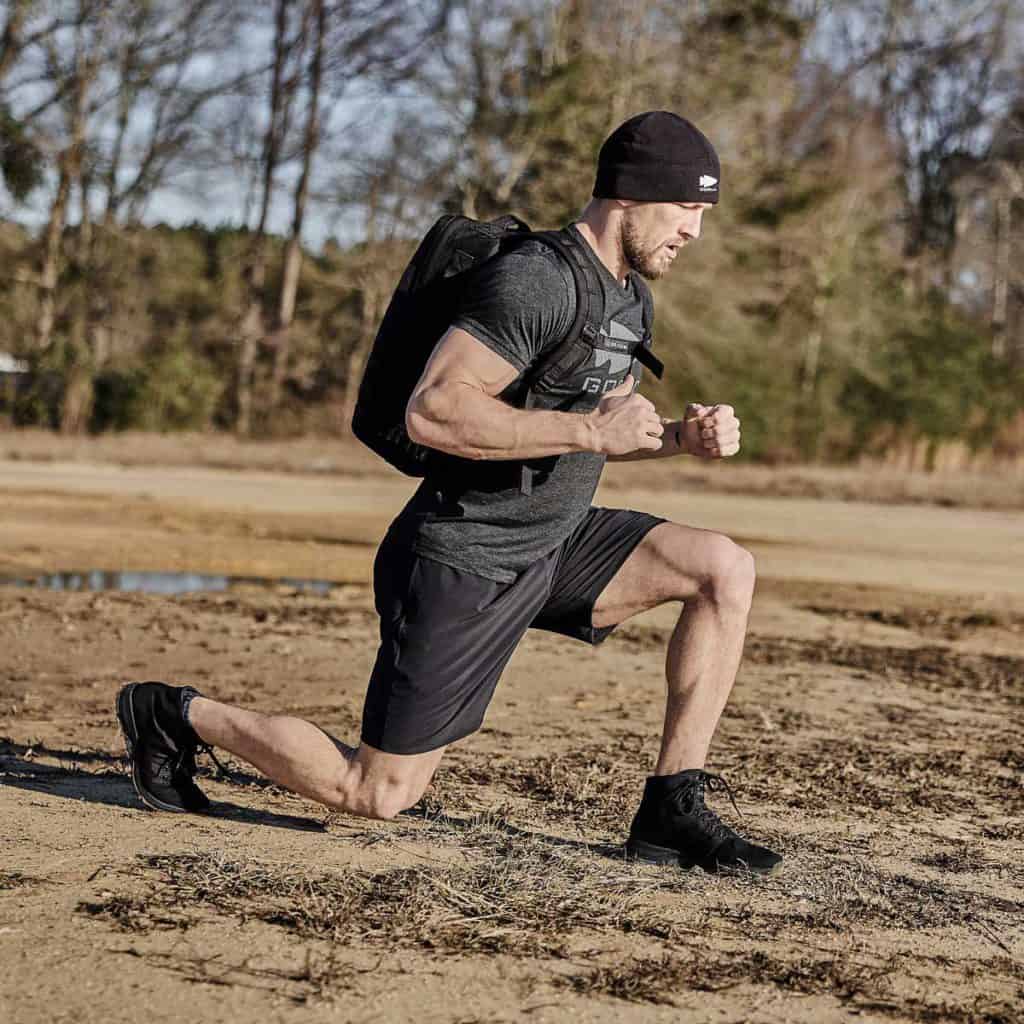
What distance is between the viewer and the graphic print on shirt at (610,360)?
4180 mm

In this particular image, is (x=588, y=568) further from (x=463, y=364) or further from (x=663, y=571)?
(x=463, y=364)

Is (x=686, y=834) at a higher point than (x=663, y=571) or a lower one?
lower

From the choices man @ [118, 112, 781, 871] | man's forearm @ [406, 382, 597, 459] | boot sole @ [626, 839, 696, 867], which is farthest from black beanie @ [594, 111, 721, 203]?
boot sole @ [626, 839, 696, 867]

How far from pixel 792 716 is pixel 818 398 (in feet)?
87.7

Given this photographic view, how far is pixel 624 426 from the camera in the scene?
3.88 meters

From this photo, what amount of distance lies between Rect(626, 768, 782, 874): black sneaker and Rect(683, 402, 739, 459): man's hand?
2.97ft

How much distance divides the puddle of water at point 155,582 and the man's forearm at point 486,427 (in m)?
7.01

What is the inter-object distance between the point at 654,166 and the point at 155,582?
800cm

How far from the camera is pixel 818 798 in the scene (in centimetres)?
552

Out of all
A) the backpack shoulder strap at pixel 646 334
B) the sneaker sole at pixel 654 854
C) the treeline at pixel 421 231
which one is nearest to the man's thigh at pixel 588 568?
the backpack shoulder strap at pixel 646 334

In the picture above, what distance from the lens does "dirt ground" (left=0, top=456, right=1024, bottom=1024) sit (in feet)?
11.2

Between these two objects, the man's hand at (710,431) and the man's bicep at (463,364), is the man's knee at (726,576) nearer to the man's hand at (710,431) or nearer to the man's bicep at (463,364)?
the man's hand at (710,431)

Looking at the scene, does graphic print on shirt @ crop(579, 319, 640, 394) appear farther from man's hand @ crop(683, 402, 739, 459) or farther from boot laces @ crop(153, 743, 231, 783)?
boot laces @ crop(153, 743, 231, 783)

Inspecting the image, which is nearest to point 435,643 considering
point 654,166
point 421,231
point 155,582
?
point 654,166
